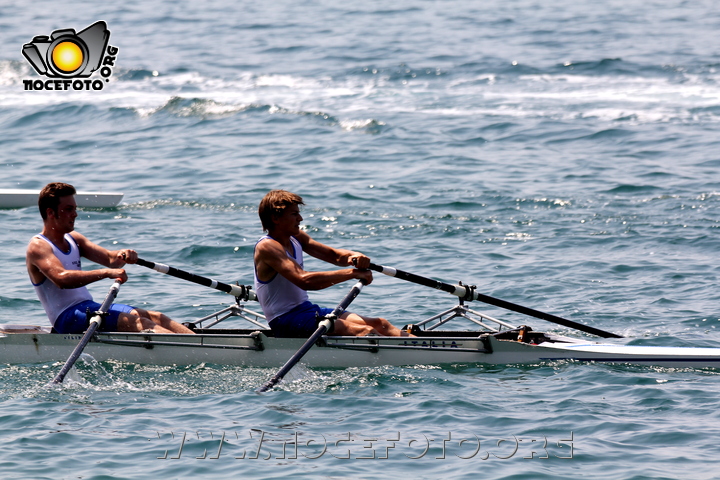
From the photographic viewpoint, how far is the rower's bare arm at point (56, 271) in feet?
29.2

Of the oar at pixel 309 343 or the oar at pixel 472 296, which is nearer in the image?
the oar at pixel 309 343

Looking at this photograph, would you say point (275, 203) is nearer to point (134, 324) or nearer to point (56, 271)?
point (134, 324)

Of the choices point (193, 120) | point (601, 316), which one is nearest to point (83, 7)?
point (193, 120)

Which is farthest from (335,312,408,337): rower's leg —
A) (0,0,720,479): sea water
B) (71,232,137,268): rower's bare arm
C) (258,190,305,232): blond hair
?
(71,232,137,268): rower's bare arm

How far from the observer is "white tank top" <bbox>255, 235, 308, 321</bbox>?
358 inches

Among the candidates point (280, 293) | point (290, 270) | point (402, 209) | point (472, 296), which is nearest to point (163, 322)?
point (280, 293)

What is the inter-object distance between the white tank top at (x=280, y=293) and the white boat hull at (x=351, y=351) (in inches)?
11.2

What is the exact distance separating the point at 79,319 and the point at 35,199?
28.3ft

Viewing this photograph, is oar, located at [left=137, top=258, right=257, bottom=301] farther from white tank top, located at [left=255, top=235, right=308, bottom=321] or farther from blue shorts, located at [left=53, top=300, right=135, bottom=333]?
white tank top, located at [left=255, top=235, right=308, bottom=321]

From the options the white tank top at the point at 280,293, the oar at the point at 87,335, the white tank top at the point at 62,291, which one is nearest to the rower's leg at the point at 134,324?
the oar at the point at 87,335

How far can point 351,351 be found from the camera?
30.3ft

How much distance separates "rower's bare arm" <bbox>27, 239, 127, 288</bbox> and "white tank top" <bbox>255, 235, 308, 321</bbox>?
1.36m

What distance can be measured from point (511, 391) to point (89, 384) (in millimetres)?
3979

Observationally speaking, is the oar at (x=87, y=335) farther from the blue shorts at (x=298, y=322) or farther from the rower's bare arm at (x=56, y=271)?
the blue shorts at (x=298, y=322)
